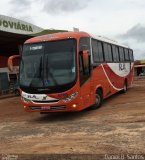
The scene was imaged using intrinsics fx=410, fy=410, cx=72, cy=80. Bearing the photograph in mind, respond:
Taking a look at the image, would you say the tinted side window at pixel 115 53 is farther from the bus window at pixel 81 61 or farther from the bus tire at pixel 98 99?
the bus window at pixel 81 61

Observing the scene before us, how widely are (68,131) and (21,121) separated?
372cm

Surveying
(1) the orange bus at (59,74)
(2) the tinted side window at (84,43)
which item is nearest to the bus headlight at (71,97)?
(1) the orange bus at (59,74)

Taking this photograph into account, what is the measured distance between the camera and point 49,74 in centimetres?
1488

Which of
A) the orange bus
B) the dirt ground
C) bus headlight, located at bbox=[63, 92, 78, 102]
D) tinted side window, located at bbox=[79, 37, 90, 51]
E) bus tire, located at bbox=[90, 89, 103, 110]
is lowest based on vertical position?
the dirt ground

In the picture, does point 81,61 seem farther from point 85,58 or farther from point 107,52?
point 107,52

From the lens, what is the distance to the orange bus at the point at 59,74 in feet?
48.1

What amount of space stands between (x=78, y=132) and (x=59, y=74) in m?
3.44

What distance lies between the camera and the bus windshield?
14.7 m

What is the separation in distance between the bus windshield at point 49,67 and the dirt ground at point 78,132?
1329mm

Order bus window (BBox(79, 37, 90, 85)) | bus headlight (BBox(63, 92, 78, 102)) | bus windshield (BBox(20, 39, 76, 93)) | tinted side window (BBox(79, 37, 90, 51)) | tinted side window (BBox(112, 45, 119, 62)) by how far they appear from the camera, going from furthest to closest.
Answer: tinted side window (BBox(112, 45, 119, 62)) → tinted side window (BBox(79, 37, 90, 51)) → bus window (BBox(79, 37, 90, 85)) → bus windshield (BBox(20, 39, 76, 93)) → bus headlight (BBox(63, 92, 78, 102))

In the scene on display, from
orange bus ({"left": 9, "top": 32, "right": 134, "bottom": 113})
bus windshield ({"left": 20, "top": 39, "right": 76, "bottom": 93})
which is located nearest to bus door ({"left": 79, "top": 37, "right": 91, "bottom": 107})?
orange bus ({"left": 9, "top": 32, "right": 134, "bottom": 113})

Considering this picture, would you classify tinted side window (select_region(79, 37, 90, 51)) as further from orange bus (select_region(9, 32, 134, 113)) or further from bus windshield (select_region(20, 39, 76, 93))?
bus windshield (select_region(20, 39, 76, 93))

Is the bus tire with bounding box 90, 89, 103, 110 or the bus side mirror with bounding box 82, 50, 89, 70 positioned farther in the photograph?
the bus tire with bounding box 90, 89, 103, 110

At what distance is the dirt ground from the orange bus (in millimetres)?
660
